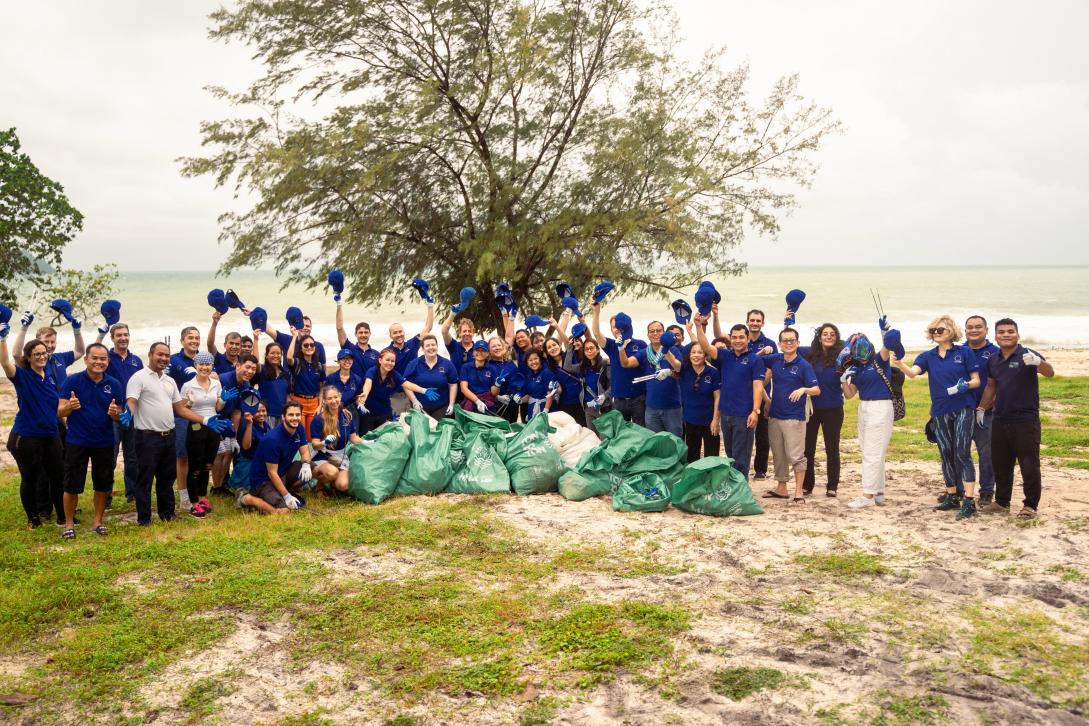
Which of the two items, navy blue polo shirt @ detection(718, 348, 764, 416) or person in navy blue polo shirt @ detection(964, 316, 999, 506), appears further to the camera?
navy blue polo shirt @ detection(718, 348, 764, 416)

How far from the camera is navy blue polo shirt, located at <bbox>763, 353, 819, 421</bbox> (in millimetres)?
6371

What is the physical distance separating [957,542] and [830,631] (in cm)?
183

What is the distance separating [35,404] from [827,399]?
6045mm

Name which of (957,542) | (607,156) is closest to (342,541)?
(957,542)

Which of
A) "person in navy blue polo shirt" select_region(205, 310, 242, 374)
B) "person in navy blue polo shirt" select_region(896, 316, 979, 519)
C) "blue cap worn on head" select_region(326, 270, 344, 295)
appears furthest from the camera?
"blue cap worn on head" select_region(326, 270, 344, 295)

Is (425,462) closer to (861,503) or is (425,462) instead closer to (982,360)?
(861,503)

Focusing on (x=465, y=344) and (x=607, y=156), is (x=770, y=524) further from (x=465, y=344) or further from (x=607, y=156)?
(x=607, y=156)

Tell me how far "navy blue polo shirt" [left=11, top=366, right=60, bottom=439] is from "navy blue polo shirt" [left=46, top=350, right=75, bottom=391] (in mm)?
132

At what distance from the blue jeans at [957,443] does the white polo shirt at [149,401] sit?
225 inches

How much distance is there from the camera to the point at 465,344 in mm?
7910

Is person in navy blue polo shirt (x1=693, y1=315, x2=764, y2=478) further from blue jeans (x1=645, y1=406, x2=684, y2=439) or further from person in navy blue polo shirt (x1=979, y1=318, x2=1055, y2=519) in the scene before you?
person in navy blue polo shirt (x1=979, y1=318, x2=1055, y2=519)

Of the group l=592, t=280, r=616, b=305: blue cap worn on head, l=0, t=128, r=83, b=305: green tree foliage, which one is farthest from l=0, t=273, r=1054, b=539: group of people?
l=0, t=128, r=83, b=305: green tree foliage

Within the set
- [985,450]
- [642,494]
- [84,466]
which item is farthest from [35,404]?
[985,450]

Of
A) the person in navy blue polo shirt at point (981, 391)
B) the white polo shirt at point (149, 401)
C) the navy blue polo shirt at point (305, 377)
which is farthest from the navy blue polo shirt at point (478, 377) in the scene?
the person in navy blue polo shirt at point (981, 391)
